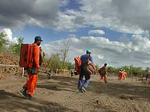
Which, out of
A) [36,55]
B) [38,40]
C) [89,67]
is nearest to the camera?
[36,55]

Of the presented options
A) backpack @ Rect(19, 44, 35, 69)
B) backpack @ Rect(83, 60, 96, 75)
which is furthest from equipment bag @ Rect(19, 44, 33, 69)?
backpack @ Rect(83, 60, 96, 75)

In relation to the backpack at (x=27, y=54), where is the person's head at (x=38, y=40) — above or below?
above

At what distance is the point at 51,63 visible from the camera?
2322 cm

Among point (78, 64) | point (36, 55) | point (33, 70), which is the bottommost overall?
point (33, 70)

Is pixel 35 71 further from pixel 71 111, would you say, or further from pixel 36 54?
pixel 71 111

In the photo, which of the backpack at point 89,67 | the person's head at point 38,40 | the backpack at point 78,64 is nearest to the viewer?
the person's head at point 38,40

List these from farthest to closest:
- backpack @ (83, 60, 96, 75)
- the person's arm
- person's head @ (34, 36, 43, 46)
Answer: backpack @ (83, 60, 96, 75)
person's head @ (34, 36, 43, 46)
the person's arm

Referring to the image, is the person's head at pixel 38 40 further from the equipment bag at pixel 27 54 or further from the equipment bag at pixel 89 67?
the equipment bag at pixel 89 67

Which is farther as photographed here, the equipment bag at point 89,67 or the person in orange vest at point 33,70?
the equipment bag at point 89,67

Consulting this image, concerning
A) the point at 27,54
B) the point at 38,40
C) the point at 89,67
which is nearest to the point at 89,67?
the point at 89,67

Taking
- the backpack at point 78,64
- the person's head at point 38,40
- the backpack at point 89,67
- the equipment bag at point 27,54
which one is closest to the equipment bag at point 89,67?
the backpack at point 89,67

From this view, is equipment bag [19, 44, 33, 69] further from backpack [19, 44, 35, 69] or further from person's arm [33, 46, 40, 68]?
person's arm [33, 46, 40, 68]

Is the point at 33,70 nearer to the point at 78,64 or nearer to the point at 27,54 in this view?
the point at 27,54

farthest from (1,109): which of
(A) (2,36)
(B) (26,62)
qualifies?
(A) (2,36)
